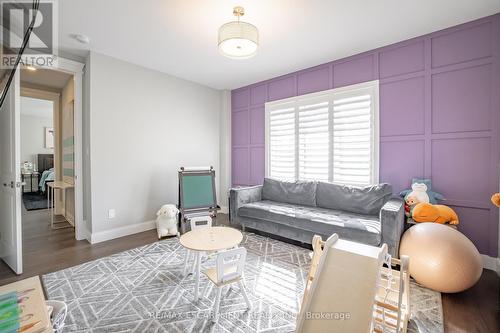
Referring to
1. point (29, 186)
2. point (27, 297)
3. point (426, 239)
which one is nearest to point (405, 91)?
point (426, 239)

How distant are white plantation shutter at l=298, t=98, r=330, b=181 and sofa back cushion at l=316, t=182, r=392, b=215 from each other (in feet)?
1.09

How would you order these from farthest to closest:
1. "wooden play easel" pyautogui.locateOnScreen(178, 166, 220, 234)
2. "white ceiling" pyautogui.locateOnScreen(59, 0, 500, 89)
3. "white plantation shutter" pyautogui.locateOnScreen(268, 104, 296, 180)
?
"white plantation shutter" pyautogui.locateOnScreen(268, 104, 296, 180)
"wooden play easel" pyautogui.locateOnScreen(178, 166, 220, 234)
"white ceiling" pyautogui.locateOnScreen(59, 0, 500, 89)

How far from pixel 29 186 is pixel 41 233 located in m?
5.22

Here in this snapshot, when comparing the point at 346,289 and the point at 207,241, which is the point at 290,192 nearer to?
Answer: the point at 207,241

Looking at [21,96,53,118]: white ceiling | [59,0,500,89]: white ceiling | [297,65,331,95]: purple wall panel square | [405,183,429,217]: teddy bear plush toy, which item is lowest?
[405,183,429,217]: teddy bear plush toy

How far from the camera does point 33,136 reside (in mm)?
7641

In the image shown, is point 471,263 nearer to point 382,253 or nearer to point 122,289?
point 382,253

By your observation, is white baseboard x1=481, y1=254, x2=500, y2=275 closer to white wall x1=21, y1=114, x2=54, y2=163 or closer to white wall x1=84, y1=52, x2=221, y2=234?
white wall x1=84, y1=52, x2=221, y2=234

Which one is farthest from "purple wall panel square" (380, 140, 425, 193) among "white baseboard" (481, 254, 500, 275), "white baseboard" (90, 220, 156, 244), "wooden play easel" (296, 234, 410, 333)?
"white baseboard" (90, 220, 156, 244)

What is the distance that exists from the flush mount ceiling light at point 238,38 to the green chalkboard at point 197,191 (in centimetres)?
214

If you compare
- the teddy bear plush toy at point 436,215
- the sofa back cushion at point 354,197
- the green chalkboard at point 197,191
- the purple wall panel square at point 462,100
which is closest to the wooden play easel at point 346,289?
the teddy bear plush toy at point 436,215

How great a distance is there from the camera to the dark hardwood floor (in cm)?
172

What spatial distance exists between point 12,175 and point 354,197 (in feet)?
13.0

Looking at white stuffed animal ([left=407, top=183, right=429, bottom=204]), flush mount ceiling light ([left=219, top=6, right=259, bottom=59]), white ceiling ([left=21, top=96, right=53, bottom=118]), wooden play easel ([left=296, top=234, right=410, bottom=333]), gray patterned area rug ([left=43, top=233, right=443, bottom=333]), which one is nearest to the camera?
wooden play easel ([left=296, top=234, right=410, bottom=333])
